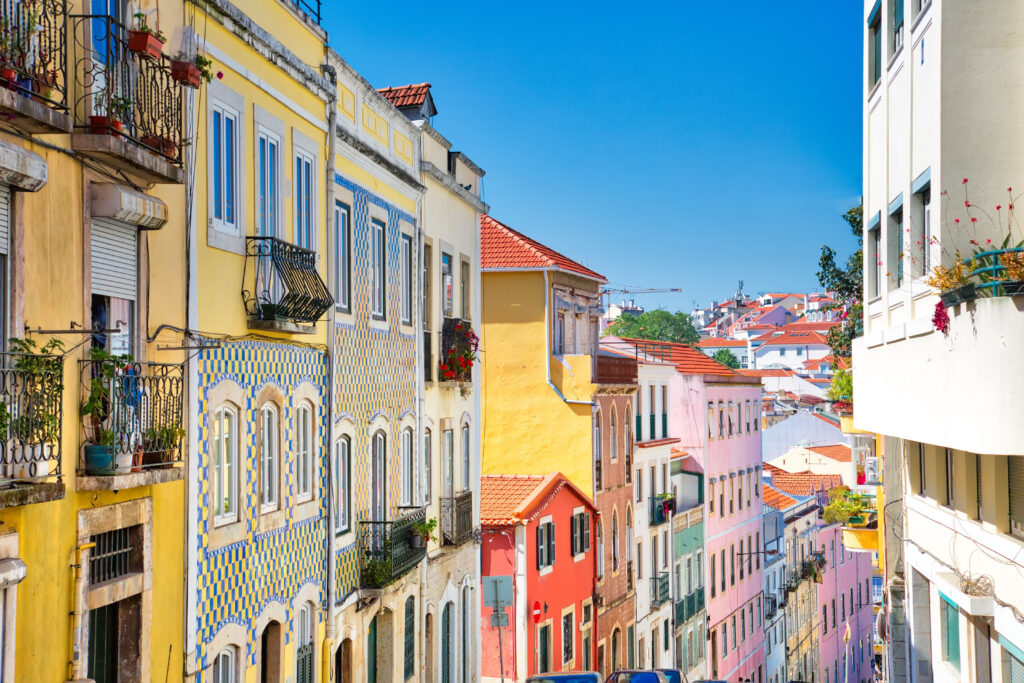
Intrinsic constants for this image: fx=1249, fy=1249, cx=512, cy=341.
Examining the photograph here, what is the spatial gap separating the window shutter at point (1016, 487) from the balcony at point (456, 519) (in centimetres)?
1096

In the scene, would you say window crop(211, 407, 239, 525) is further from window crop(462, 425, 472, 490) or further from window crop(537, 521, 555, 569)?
window crop(537, 521, 555, 569)

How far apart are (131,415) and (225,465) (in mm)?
3068

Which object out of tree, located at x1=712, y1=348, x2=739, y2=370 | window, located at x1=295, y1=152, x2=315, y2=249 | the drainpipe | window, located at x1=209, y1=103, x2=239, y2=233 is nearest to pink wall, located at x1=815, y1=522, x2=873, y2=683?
window, located at x1=295, y1=152, x2=315, y2=249

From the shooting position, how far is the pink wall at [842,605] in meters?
68.2

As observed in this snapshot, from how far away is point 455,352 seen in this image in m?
23.7

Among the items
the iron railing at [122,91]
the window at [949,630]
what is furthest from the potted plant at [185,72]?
the window at [949,630]

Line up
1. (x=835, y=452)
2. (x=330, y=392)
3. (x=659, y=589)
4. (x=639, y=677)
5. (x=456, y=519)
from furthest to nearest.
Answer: (x=835, y=452) → (x=659, y=589) → (x=639, y=677) → (x=456, y=519) → (x=330, y=392)

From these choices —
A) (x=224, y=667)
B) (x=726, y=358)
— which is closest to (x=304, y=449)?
(x=224, y=667)

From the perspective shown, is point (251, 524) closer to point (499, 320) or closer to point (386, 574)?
point (386, 574)

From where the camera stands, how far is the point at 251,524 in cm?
1441

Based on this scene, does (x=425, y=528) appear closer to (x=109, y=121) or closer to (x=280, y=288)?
(x=280, y=288)

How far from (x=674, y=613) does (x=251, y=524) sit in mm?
32217

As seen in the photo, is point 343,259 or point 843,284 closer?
point 343,259

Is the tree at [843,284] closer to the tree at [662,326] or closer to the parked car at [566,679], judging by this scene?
the parked car at [566,679]
